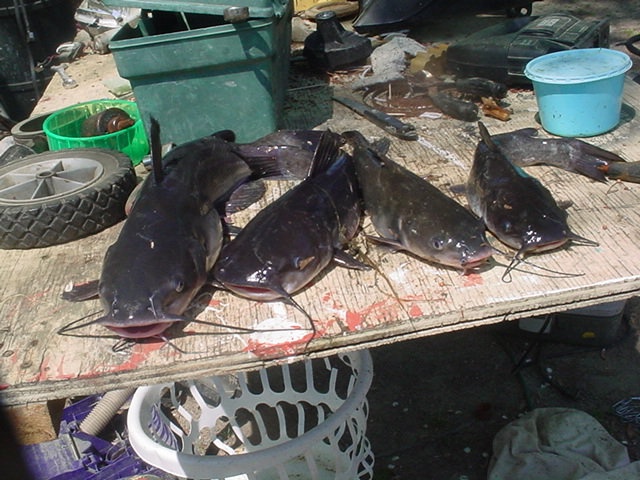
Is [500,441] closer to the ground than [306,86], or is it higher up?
closer to the ground

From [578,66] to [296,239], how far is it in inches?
53.5

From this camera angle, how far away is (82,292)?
6.03ft

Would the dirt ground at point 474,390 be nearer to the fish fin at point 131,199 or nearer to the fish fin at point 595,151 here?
the fish fin at point 595,151

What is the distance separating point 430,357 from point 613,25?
15.5ft

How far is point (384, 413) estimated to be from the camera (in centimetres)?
301

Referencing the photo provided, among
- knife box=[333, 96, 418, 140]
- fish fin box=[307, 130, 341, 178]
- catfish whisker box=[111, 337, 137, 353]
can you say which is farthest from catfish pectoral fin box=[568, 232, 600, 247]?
catfish whisker box=[111, 337, 137, 353]

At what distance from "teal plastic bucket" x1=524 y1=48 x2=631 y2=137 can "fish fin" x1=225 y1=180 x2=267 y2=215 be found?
111 cm

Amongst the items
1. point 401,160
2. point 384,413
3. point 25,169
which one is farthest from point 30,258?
point 384,413

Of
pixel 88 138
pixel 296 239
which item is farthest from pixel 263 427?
pixel 88 138

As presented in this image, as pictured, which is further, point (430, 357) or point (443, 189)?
point (430, 357)

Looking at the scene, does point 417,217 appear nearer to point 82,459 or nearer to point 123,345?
point 123,345

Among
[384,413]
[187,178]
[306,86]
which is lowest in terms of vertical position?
[384,413]

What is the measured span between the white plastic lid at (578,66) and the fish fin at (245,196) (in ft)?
3.64

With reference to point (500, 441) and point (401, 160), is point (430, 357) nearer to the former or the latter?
point (500, 441)
